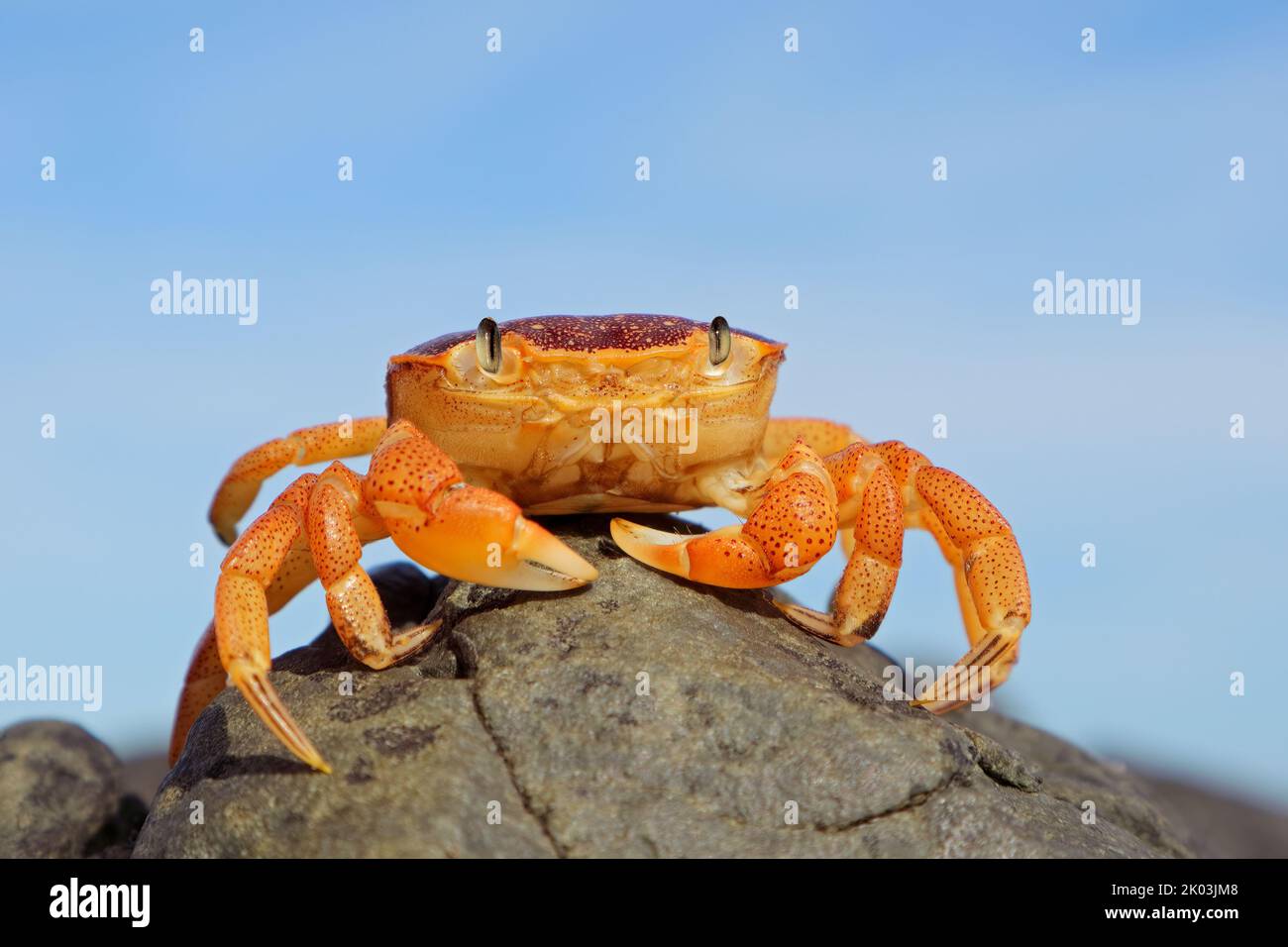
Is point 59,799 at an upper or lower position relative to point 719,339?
lower

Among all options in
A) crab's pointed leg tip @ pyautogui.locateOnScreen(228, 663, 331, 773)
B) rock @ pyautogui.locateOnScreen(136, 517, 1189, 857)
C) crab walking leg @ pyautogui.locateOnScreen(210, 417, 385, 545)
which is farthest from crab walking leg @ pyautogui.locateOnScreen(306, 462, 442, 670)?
crab walking leg @ pyautogui.locateOnScreen(210, 417, 385, 545)

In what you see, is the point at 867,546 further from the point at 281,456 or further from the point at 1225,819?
the point at 1225,819

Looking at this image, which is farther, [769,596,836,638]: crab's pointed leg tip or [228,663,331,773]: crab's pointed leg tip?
[769,596,836,638]: crab's pointed leg tip

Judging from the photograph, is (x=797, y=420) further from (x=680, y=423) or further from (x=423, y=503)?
(x=423, y=503)

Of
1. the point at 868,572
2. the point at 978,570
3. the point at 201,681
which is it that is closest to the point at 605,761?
the point at 868,572

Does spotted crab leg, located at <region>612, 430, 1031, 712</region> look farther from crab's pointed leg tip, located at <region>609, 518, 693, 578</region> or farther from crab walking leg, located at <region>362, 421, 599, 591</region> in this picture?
crab walking leg, located at <region>362, 421, 599, 591</region>
